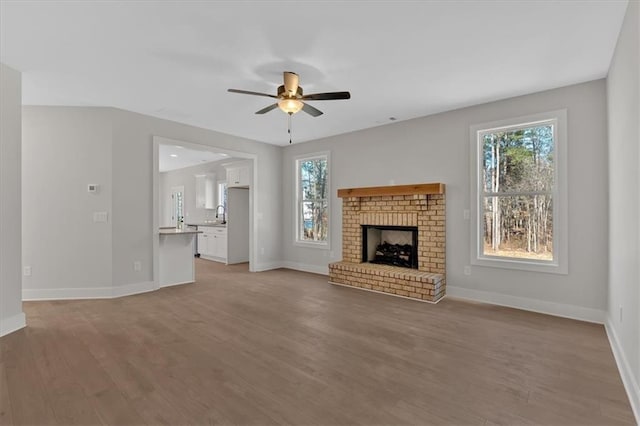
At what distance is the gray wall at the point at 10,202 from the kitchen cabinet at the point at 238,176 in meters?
4.16

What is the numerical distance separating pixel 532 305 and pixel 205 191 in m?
8.06

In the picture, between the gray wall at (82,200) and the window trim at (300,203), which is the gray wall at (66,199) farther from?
the window trim at (300,203)

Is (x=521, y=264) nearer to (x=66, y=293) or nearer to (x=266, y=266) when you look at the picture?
(x=266, y=266)

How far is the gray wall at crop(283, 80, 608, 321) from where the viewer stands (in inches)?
139

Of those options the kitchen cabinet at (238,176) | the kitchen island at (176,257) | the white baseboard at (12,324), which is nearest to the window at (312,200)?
the kitchen cabinet at (238,176)

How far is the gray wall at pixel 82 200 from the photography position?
4.37m

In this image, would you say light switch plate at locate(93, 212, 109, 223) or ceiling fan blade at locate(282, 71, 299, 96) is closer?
ceiling fan blade at locate(282, 71, 299, 96)

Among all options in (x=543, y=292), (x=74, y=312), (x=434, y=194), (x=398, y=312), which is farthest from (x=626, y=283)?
(x=74, y=312)

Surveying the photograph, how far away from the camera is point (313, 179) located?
6.61 meters

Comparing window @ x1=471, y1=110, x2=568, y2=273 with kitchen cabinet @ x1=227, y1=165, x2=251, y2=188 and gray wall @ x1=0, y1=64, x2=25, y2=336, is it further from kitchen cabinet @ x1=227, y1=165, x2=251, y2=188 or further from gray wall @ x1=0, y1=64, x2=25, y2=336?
gray wall @ x1=0, y1=64, x2=25, y2=336

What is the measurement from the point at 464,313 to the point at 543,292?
3.30 feet

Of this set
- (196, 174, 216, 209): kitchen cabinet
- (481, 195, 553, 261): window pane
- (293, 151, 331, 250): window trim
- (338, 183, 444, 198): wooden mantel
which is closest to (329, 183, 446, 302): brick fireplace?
(338, 183, 444, 198): wooden mantel

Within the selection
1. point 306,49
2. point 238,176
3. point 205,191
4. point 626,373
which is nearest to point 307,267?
point 238,176

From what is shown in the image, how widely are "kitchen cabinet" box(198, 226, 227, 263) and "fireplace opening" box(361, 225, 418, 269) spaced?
3847mm
